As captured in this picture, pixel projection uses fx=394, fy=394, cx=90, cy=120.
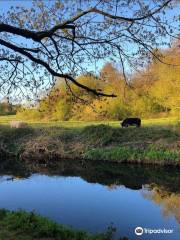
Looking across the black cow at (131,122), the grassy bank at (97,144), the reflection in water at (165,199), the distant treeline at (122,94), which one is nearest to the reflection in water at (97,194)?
the reflection in water at (165,199)

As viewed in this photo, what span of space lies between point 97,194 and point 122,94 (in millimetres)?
8127

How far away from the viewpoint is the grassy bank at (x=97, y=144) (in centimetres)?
2480

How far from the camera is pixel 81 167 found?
24703 millimetres

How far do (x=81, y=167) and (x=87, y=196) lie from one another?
7.24 meters

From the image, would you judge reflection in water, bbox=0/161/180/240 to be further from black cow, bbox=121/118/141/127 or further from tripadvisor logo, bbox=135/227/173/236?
black cow, bbox=121/118/141/127

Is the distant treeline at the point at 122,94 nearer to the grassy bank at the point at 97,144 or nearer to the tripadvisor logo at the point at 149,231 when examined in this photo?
the grassy bank at the point at 97,144

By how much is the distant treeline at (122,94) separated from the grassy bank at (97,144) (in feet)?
8.12

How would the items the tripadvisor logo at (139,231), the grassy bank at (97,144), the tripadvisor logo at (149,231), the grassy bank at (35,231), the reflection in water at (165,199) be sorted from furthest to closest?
1. the grassy bank at (97,144)
2. the reflection in water at (165,199)
3. the tripadvisor logo at (149,231)
4. the tripadvisor logo at (139,231)
5. the grassy bank at (35,231)

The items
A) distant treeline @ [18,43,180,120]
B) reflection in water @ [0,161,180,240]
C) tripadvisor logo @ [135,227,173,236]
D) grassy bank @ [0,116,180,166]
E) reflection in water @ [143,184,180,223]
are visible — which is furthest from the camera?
grassy bank @ [0,116,180,166]

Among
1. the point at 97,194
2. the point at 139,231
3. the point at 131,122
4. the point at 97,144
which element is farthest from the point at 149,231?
the point at 131,122

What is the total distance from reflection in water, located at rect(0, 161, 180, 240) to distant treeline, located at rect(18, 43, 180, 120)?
3.53 meters

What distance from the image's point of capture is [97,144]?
28.3m

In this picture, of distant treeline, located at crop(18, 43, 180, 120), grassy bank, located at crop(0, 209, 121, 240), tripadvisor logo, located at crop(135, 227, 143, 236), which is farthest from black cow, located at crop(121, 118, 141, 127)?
grassy bank, located at crop(0, 209, 121, 240)

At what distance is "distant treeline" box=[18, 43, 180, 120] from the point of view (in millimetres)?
9352
